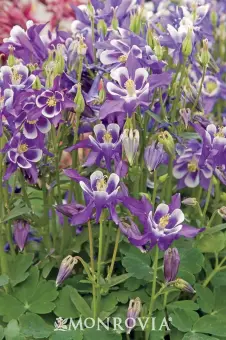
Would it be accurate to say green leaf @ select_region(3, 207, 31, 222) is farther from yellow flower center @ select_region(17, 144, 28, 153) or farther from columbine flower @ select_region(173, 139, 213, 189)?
columbine flower @ select_region(173, 139, 213, 189)

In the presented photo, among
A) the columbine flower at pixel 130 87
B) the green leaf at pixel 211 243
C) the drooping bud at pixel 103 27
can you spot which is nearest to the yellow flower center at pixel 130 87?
the columbine flower at pixel 130 87

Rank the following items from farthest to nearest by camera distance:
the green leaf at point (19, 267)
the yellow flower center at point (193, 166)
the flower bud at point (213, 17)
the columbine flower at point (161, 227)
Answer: the flower bud at point (213, 17), the yellow flower center at point (193, 166), the green leaf at point (19, 267), the columbine flower at point (161, 227)

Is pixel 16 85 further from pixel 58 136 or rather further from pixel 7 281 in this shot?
pixel 7 281

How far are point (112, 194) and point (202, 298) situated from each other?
0.30m

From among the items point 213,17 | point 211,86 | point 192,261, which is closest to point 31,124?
point 192,261

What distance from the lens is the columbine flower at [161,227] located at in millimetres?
1013

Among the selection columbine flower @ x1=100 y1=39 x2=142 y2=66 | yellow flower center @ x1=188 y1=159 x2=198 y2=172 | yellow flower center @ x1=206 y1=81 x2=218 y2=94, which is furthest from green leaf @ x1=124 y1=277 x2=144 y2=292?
yellow flower center @ x1=206 y1=81 x2=218 y2=94

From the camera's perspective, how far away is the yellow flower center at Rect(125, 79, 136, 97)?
1049 mm

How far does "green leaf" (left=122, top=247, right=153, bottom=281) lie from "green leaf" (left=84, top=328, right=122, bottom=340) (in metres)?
0.10

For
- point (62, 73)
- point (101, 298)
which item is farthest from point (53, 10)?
point (101, 298)

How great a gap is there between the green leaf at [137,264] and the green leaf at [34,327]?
16 centimetres

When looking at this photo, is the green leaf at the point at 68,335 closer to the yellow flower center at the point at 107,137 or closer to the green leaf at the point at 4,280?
the green leaf at the point at 4,280

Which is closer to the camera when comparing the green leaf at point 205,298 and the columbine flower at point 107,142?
the columbine flower at point 107,142

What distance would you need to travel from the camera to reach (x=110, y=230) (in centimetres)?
122
